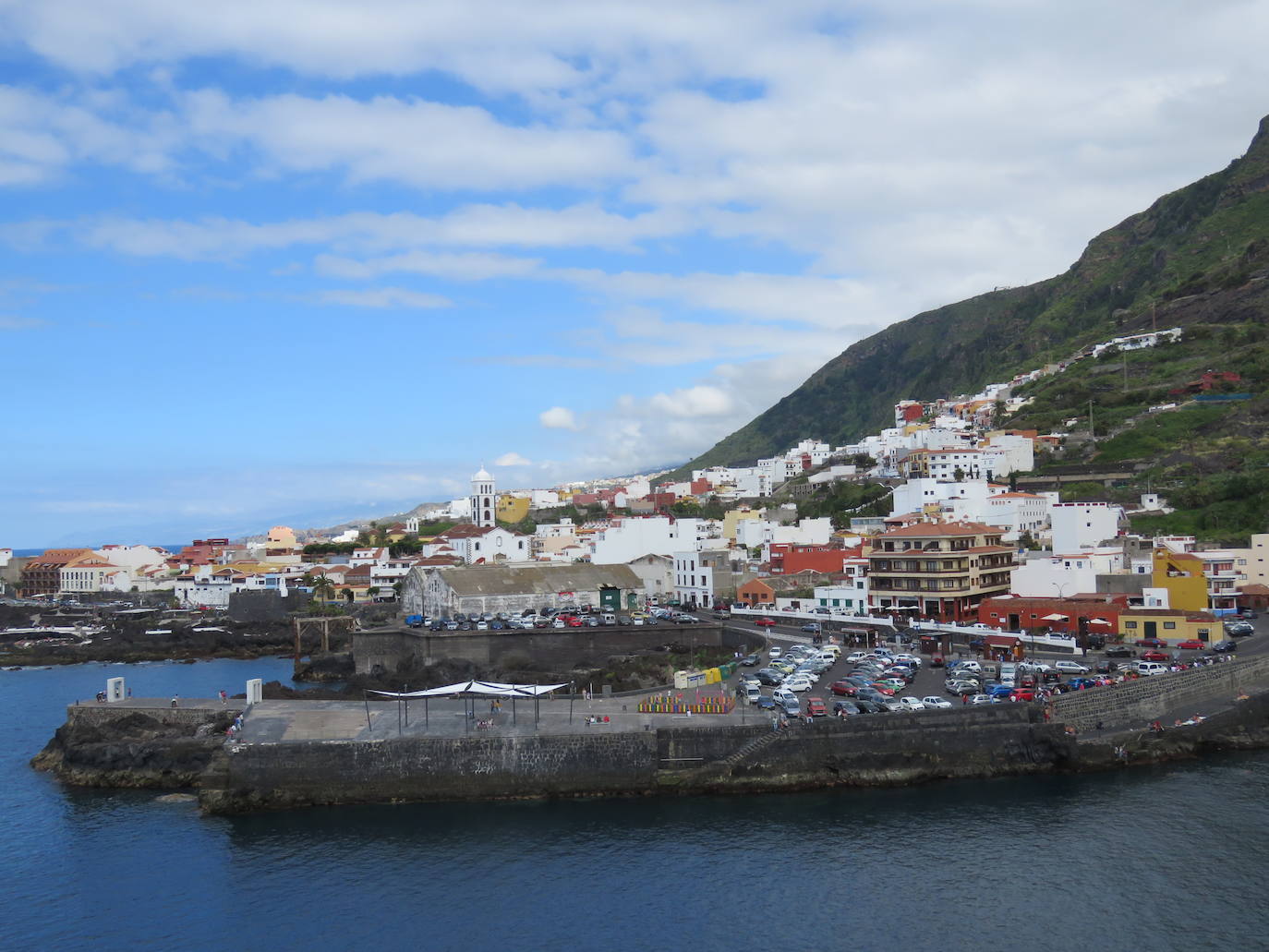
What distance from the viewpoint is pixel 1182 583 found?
41375 millimetres

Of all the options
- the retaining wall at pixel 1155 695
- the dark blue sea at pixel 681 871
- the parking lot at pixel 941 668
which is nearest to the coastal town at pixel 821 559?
the parking lot at pixel 941 668

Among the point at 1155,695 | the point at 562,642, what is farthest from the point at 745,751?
the point at 562,642

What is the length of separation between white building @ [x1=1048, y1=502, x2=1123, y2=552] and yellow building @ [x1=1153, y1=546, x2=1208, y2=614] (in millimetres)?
8175

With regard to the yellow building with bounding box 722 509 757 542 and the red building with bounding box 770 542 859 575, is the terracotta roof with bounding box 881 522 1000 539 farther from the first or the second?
the yellow building with bounding box 722 509 757 542

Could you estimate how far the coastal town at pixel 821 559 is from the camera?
4331 cm

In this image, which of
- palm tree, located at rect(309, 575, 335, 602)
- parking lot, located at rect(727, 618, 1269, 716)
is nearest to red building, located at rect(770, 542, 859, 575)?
parking lot, located at rect(727, 618, 1269, 716)

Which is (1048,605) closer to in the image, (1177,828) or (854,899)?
(1177,828)

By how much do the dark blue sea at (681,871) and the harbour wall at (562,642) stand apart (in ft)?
54.2

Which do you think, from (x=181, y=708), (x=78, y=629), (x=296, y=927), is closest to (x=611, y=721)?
(x=296, y=927)

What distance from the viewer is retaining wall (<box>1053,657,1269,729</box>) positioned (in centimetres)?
2961

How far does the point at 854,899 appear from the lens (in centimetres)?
2138

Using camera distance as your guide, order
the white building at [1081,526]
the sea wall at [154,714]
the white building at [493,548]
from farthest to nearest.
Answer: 1. the white building at [493,548]
2. the white building at [1081,526]
3. the sea wall at [154,714]

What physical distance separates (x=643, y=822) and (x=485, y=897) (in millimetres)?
4975

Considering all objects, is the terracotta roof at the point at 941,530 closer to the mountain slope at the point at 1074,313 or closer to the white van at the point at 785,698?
the white van at the point at 785,698
